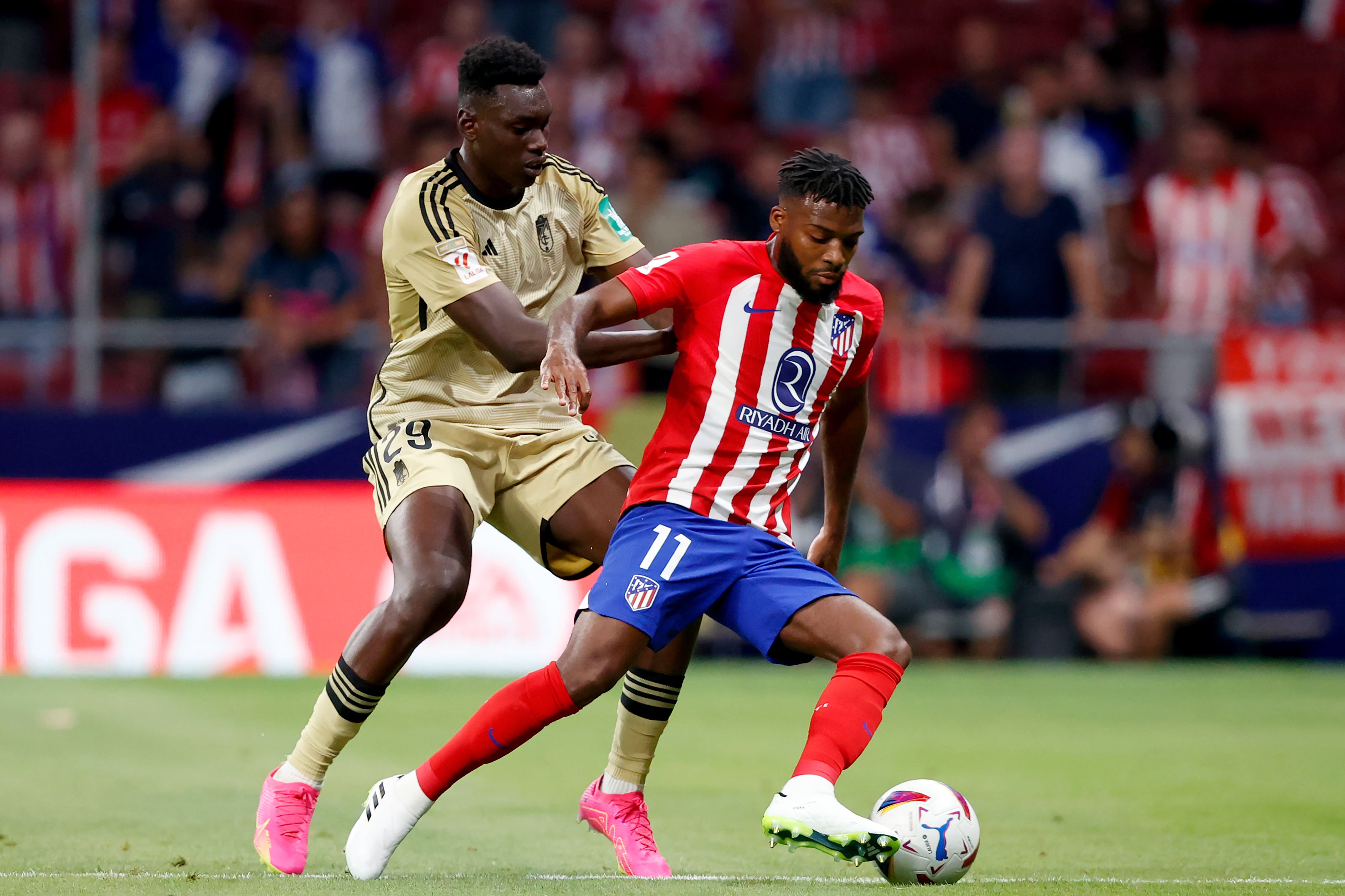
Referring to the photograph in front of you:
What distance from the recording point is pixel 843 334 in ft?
16.1

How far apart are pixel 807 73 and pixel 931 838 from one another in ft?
34.2

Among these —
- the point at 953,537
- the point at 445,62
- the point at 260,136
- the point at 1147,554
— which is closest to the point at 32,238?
the point at 260,136

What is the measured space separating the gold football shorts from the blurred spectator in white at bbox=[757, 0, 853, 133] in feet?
29.4

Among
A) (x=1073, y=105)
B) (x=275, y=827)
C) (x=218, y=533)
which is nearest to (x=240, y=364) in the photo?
(x=218, y=533)

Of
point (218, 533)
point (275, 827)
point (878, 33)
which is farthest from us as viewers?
point (878, 33)

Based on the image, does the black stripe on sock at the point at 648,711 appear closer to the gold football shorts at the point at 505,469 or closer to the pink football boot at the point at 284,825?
the gold football shorts at the point at 505,469

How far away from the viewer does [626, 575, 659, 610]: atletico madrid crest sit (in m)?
4.67

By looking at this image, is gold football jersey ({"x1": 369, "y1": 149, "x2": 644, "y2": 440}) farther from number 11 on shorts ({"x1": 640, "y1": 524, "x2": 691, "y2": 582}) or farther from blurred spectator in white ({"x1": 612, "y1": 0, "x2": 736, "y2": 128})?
blurred spectator in white ({"x1": 612, "y1": 0, "x2": 736, "y2": 128})

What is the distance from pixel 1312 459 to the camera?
36.9 ft

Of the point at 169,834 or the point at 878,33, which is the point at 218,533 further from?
the point at 878,33

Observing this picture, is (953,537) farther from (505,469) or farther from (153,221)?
(505,469)

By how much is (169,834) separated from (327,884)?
1.17 meters

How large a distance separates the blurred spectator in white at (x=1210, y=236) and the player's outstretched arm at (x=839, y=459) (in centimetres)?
702

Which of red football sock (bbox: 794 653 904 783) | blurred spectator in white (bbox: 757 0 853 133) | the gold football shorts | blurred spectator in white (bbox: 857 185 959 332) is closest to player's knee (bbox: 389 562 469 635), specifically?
the gold football shorts
